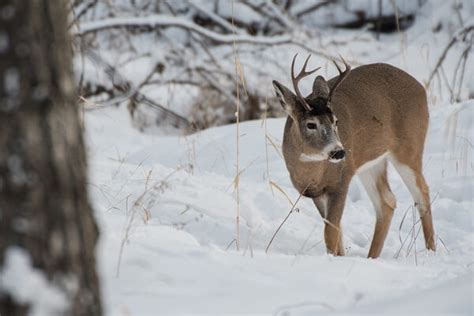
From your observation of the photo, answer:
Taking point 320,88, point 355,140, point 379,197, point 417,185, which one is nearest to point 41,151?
point 320,88

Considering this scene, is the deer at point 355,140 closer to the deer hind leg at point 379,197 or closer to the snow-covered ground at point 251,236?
the deer hind leg at point 379,197

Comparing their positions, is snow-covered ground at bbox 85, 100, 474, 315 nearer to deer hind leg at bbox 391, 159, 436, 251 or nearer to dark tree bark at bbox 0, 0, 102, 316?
deer hind leg at bbox 391, 159, 436, 251

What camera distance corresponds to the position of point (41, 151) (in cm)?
189

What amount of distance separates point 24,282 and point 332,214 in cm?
343

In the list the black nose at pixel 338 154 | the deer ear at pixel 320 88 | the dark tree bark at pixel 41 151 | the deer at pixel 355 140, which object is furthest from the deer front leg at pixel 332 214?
the dark tree bark at pixel 41 151

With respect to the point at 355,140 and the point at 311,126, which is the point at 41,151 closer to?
the point at 311,126

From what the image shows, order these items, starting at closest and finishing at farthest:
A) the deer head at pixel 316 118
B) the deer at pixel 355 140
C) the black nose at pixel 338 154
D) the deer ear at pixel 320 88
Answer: the black nose at pixel 338 154 → the deer head at pixel 316 118 → the deer at pixel 355 140 → the deer ear at pixel 320 88

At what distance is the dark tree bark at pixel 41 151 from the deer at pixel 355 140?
2.97 m

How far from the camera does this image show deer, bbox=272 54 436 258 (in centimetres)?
511

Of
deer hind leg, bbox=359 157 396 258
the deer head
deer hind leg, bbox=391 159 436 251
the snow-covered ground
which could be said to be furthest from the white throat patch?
deer hind leg, bbox=391 159 436 251

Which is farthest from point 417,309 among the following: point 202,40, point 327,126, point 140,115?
point 140,115

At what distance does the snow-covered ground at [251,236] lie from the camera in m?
2.74

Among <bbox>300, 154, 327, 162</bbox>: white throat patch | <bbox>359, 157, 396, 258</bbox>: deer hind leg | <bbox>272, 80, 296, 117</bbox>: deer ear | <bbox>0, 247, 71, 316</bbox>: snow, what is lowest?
<bbox>359, 157, 396, 258</bbox>: deer hind leg

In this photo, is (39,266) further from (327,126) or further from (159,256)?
(327,126)
